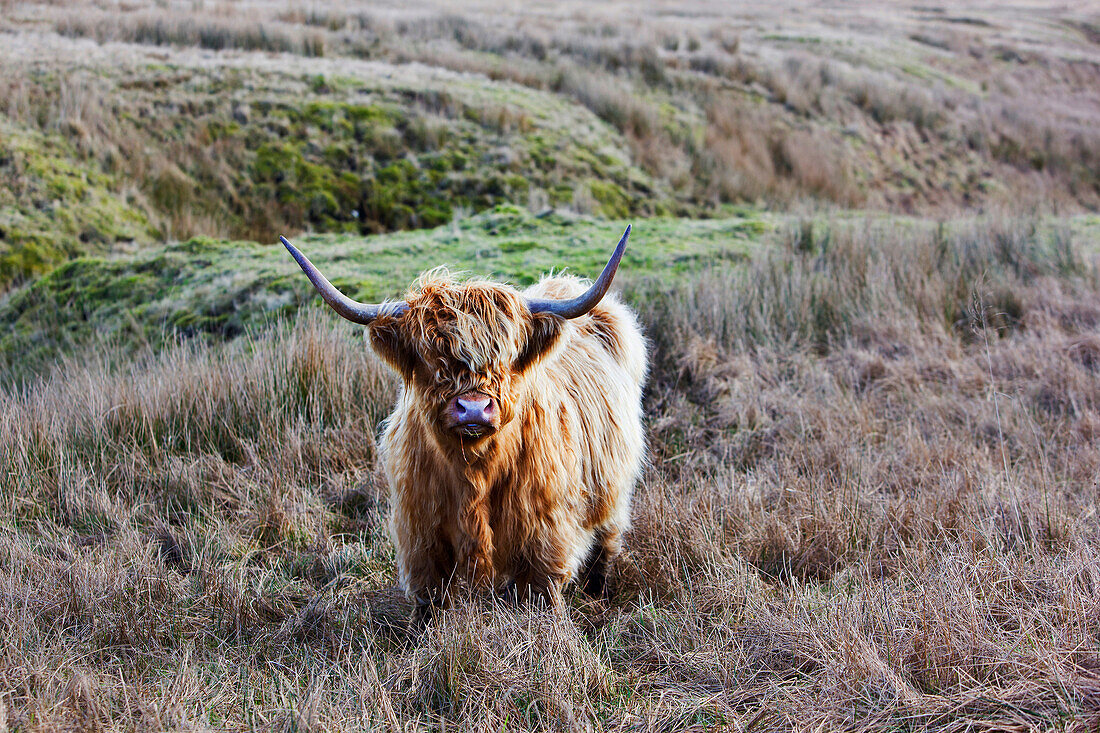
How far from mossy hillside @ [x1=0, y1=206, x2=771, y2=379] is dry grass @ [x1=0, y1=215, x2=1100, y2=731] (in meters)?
0.79

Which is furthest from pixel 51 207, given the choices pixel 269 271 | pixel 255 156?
pixel 269 271

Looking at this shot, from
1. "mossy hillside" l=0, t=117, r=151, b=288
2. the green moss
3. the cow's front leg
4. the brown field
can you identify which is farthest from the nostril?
the green moss

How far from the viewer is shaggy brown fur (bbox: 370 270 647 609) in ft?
9.35

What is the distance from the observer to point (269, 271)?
6957 millimetres

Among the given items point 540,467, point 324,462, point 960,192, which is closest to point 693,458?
point 540,467

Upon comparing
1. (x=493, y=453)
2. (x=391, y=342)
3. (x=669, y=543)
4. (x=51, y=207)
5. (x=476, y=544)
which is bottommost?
(x=669, y=543)

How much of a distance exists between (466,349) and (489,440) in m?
0.42

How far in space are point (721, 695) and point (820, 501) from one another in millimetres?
1484

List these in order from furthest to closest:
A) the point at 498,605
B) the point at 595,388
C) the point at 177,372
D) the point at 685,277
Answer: the point at 685,277 < the point at 177,372 < the point at 595,388 < the point at 498,605

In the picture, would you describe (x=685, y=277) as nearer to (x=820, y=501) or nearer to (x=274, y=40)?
(x=820, y=501)

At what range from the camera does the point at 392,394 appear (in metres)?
5.11

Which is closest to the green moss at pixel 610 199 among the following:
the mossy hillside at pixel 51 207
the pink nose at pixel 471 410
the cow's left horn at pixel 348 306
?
the mossy hillside at pixel 51 207

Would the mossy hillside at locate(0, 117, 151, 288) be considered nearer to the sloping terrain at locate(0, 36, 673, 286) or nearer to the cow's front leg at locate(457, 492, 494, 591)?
the sloping terrain at locate(0, 36, 673, 286)

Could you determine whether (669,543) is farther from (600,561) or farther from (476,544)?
(476,544)
